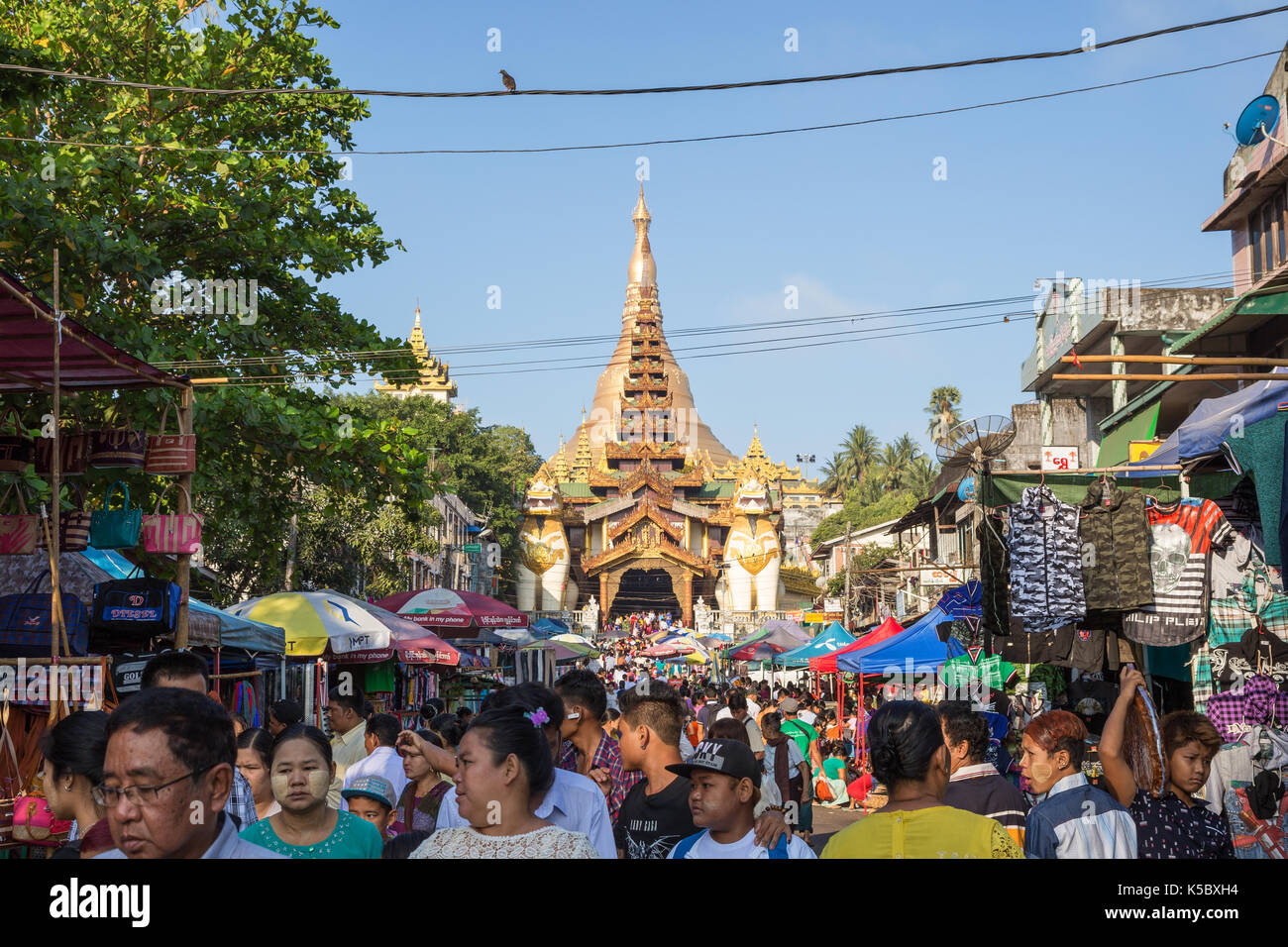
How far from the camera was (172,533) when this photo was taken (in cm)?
945

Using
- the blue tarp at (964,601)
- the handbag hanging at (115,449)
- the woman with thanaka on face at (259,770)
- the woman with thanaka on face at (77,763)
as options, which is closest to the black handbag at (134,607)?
the handbag hanging at (115,449)

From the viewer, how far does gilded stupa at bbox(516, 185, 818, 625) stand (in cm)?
7175

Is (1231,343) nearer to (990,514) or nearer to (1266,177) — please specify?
(1266,177)

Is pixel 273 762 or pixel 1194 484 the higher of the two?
pixel 1194 484

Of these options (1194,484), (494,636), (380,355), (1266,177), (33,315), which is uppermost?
(1266,177)

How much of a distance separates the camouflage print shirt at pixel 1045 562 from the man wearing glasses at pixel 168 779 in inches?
324

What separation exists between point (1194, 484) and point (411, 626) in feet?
31.2

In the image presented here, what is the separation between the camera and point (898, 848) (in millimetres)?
3723

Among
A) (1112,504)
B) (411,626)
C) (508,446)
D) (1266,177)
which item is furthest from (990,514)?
(508,446)

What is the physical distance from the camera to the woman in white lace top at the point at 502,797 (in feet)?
12.0

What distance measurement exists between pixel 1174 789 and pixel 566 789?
8.14 feet

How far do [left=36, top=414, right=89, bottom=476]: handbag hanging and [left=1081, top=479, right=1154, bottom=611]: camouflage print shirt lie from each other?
318 inches

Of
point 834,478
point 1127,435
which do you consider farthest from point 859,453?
point 1127,435

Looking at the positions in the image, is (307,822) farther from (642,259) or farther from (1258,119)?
(642,259)
